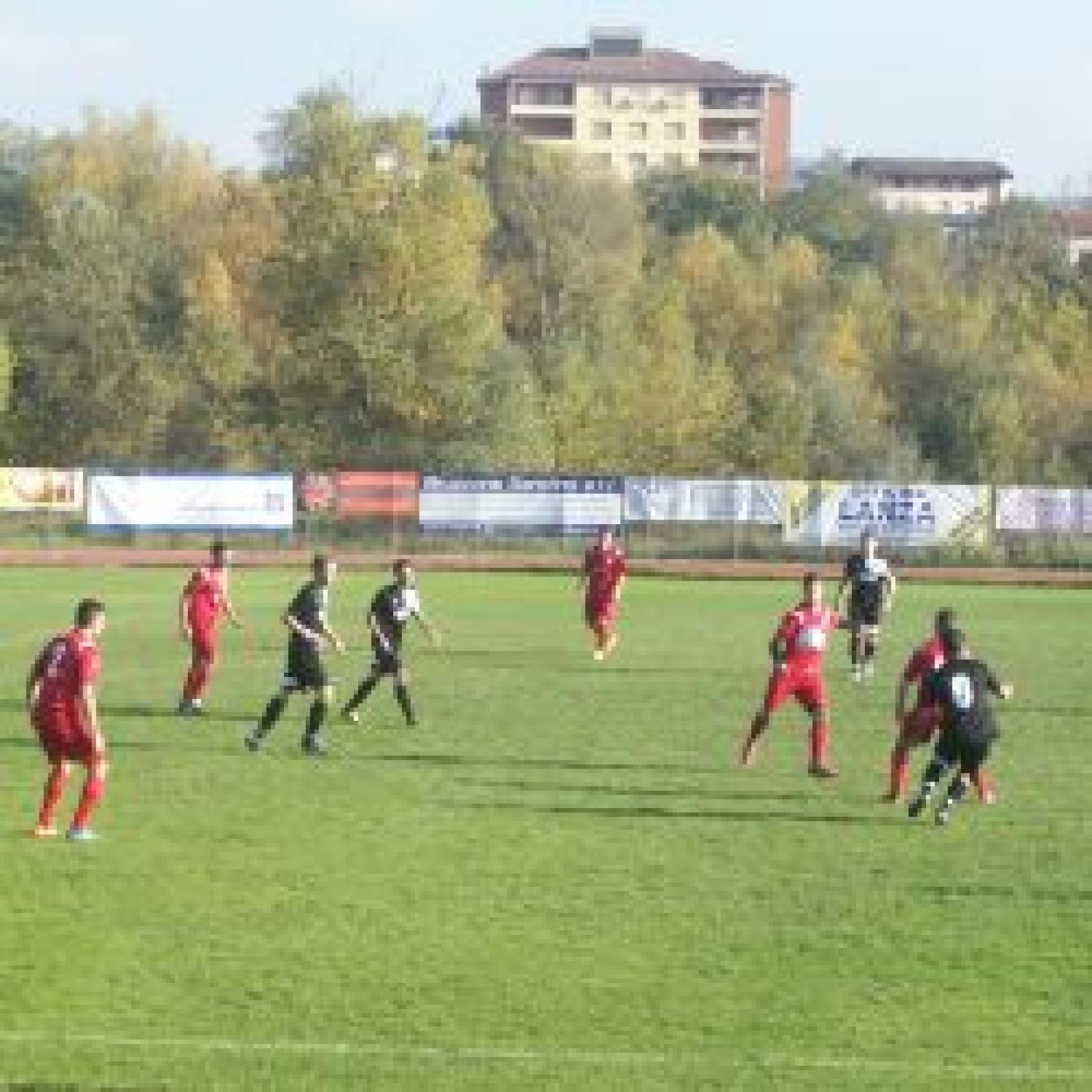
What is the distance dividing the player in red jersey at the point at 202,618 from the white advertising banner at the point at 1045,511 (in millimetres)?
35146

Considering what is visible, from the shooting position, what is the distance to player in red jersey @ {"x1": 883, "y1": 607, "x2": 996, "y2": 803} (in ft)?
62.3

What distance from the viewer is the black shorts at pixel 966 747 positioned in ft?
59.5

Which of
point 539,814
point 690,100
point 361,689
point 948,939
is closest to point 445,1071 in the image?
point 948,939

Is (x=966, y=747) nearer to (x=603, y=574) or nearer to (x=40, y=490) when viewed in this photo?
(x=603, y=574)

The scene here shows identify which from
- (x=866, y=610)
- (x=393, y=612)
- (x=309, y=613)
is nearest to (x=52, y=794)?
(x=309, y=613)

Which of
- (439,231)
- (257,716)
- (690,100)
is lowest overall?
(257,716)

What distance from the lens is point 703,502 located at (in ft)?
193

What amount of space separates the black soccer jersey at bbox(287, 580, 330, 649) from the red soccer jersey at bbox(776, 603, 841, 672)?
4.29 metres

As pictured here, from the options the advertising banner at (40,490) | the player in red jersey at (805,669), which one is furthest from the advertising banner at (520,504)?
the player in red jersey at (805,669)

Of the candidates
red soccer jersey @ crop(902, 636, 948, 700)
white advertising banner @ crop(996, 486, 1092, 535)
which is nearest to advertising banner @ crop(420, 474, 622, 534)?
white advertising banner @ crop(996, 486, 1092, 535)

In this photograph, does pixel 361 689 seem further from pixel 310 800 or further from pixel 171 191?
pixel 171 191

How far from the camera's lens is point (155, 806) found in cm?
1870

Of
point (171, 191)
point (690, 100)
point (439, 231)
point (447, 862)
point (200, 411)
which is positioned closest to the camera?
point (447, 862)

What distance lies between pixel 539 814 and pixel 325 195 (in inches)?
2132
